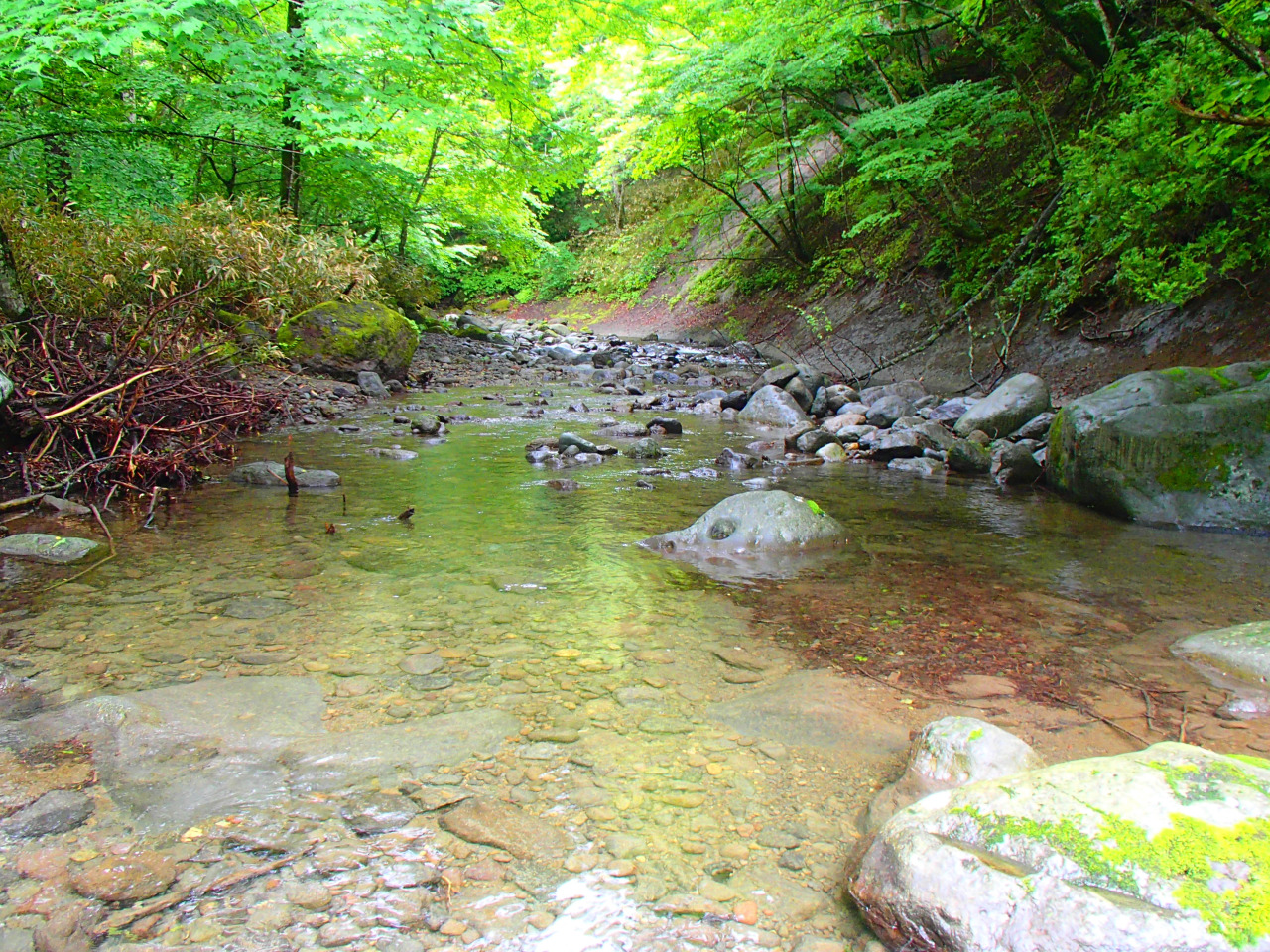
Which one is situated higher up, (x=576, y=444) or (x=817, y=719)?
(x=576, y=444)

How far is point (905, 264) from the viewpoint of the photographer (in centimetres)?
1220

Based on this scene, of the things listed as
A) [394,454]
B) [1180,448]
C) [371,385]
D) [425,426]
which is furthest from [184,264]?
[1180,448]

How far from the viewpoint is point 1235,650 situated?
8.75 ft

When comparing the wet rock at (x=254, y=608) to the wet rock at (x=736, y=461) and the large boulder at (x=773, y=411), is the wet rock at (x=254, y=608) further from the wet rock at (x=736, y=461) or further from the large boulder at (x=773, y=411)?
the large boulder at (x=773, y=411)

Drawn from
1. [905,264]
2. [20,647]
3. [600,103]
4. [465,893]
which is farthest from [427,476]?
[600,103]

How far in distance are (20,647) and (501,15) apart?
10270mm

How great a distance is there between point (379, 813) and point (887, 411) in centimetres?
763

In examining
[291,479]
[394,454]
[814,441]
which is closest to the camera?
[291,479]

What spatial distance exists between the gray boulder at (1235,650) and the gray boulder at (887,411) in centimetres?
550

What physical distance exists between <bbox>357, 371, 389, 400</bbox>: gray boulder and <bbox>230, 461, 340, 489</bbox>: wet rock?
16.5 ft

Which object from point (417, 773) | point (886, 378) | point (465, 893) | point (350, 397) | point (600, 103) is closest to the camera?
point (465, 893)

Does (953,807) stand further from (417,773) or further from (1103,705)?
(417,773)

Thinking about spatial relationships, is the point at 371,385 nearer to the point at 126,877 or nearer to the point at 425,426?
the point at 425,426

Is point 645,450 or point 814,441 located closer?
point 645,450
